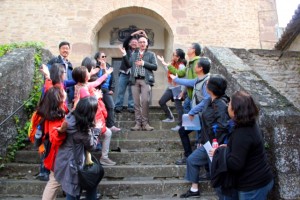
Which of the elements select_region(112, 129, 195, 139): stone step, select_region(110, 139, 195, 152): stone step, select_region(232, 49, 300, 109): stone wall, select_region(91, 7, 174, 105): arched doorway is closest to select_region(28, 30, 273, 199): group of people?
select_region(110, 139, 195, 152): stone step

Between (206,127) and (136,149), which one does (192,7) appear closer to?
(136,149)

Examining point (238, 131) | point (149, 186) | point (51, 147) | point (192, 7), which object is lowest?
point (149, 186)

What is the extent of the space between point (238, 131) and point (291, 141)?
3.71 ft

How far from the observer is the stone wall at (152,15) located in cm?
1018

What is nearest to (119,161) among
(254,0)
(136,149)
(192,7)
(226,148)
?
(136,149)

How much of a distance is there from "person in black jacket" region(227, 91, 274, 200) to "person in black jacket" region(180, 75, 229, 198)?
0.47 m

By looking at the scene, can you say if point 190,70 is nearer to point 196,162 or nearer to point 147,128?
point 147,128

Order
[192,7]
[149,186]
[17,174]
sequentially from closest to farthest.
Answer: [149,186]
[17,174]
[192,7]

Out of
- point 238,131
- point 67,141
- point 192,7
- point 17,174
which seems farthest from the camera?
point 192,7

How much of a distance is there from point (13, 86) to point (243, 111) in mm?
3960

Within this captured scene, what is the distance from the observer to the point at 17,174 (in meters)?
4.58

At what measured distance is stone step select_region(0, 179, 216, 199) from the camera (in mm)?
4148

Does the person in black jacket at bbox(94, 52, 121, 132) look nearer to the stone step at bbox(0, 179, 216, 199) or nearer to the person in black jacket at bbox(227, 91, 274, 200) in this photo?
the stone step at bbox(0, 179, 216, 199)

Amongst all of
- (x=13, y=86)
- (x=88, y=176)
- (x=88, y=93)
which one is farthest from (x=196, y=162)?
(x=13, y=86)
